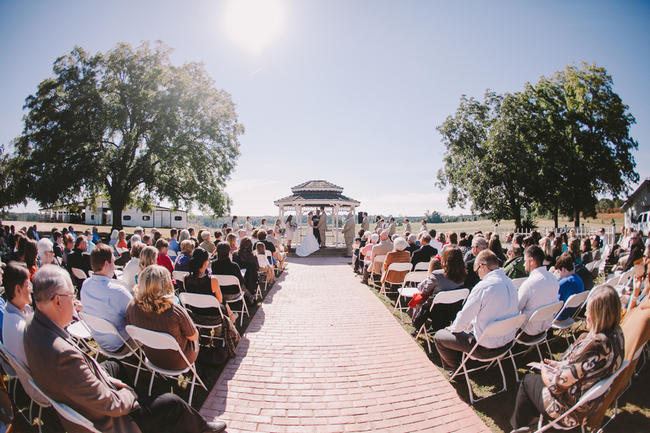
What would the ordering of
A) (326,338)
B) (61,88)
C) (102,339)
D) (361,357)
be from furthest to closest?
(61,88), (326,338), (361,357), (102,339)

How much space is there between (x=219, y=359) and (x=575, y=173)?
2799 cm

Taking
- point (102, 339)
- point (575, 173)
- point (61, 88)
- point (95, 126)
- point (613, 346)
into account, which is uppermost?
point (61, 88)

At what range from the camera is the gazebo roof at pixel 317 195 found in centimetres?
1791

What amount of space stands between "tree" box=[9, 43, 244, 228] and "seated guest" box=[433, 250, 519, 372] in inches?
883

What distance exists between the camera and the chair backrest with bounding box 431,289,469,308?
4203mm

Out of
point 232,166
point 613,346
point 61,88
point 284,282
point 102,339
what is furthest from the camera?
point 232,166

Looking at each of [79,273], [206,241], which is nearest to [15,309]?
[79,273]

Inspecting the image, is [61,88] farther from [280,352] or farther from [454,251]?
[454,251]

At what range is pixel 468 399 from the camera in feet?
11.3

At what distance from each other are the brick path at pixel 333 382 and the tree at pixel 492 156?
70.4 ft

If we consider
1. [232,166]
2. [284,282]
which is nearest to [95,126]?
[232,166]

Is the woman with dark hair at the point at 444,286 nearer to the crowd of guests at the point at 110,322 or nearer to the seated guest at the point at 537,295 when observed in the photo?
the seated guest at the point at 537,295

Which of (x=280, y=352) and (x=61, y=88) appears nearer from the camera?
(x=280, y=352)

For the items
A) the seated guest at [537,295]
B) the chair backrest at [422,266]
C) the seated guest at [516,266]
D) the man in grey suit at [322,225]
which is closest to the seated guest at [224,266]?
the chair backrest at [422,266]
